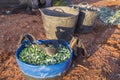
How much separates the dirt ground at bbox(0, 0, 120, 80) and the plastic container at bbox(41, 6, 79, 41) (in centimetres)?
A: 39

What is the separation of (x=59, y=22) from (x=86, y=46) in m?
0.80

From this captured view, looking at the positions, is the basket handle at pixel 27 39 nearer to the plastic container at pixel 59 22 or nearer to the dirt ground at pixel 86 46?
the dirt ground at pixel 86 46

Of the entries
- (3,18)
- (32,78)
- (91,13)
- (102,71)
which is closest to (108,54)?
(102,71)

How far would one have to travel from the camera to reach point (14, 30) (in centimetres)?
511

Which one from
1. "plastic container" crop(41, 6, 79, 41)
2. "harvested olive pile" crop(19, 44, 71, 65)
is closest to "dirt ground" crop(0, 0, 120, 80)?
"plastic container" crop(41, 6, 79, 41)

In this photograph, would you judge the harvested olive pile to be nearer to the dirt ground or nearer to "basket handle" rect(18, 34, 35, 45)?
"basket handle" rect(18, 34, 35, 45)

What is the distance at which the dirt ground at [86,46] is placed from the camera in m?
3.83

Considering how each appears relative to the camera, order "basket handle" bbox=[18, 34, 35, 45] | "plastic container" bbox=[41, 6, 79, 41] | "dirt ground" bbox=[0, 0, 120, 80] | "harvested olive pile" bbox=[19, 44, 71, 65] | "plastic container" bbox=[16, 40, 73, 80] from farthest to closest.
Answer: "plastic container" bbox=[41, 6, 79, 41], "dirt ground" bbox=[0, 0, 120, 80], "basket handle" bbox=[18, 34, 35, 45], "harvested olive pile" bbox=[19, 44, 71, 65], "plastic container" bbox=[16, 40, 73, 80]

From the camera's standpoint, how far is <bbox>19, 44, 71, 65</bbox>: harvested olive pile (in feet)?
10.4

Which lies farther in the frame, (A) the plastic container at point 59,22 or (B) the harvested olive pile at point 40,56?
(A) the plastic container at point 59,22

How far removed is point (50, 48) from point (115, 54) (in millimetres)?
1831

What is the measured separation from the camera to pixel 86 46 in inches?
183

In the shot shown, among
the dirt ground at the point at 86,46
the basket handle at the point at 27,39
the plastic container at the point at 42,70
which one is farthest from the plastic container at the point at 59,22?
the plastic container at the point at 42,70

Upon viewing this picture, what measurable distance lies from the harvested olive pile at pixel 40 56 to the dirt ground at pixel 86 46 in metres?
0.55
